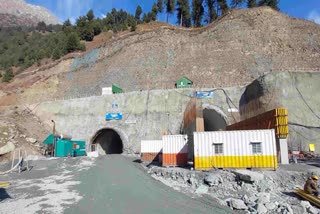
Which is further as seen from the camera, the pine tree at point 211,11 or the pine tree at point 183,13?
the pine tree at point 183,13

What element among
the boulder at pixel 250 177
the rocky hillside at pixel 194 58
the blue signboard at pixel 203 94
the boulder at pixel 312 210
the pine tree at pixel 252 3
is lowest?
the boulder at pixel 312 210

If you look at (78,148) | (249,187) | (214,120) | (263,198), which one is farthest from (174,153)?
(214,120)

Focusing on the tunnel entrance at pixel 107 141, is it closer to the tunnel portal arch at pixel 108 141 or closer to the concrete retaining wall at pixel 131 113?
the tunnel portal arch at pixel 108 141

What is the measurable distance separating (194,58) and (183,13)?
99.1 ft

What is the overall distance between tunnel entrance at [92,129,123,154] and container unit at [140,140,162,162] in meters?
12.2

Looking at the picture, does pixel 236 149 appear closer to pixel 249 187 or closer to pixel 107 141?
pixel 249 187

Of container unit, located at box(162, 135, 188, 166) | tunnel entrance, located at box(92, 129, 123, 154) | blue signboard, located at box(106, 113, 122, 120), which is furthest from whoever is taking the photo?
tunnel entrance, located at box(92, 129, 123, 154)

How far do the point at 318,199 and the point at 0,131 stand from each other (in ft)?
123

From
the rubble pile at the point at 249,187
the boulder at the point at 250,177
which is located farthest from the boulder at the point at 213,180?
the boulder at the point at 250,177

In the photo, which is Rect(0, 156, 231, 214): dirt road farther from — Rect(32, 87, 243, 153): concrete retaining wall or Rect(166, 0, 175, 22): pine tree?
Rect(166, 0, 175, 22): pine tree

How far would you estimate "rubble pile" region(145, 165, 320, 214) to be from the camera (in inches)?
496

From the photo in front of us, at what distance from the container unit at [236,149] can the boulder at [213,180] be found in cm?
330

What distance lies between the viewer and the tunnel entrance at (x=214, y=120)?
40.6 m

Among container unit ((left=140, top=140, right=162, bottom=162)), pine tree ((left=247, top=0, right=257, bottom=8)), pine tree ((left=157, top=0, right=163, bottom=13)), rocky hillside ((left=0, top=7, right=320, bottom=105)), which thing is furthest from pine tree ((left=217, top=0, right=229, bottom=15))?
container unit ((left=140, top=140, right=162, bottom=162))
